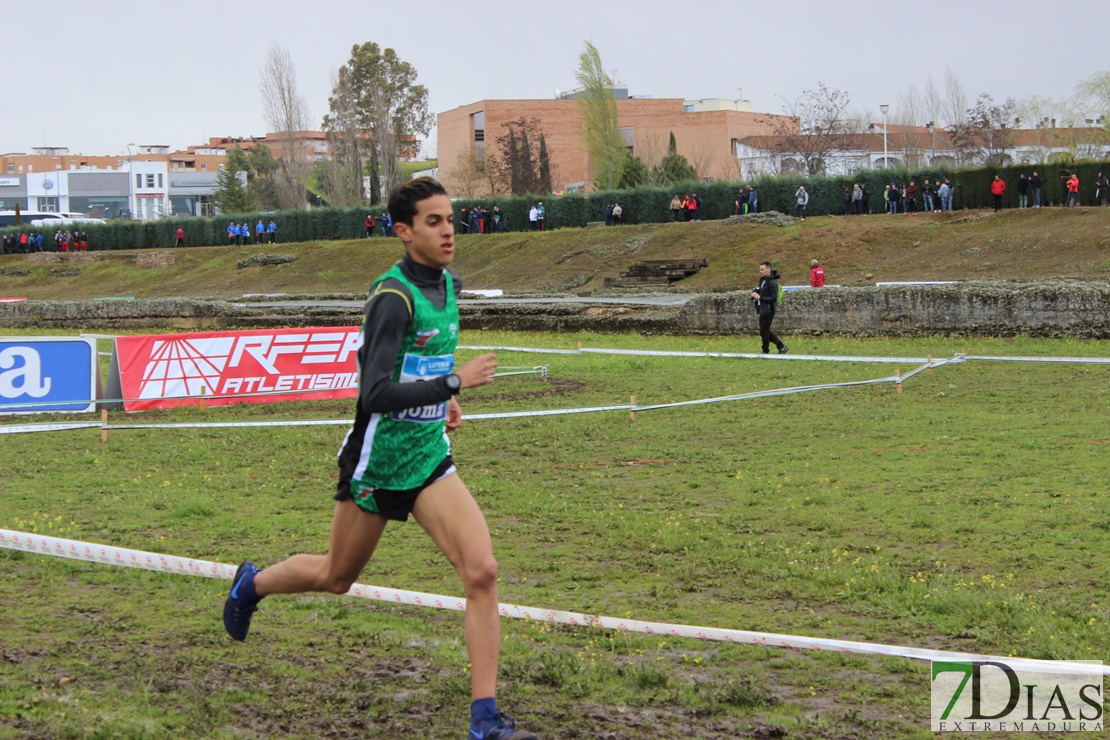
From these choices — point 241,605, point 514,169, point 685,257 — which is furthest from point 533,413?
point 514,169

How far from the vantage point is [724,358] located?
20.2 metres

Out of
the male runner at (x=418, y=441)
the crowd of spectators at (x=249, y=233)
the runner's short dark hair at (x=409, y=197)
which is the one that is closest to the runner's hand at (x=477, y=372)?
the male runner at (x=418, y=441)

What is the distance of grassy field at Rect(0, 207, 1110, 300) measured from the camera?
33156 millimetres

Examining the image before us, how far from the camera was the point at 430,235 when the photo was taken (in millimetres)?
4355

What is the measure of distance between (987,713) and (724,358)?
628 inches

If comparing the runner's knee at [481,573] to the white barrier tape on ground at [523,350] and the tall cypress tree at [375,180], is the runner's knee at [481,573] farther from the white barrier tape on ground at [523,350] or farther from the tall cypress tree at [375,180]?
the tall cypress tree at [375,180]

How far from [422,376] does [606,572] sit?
299 centimetres

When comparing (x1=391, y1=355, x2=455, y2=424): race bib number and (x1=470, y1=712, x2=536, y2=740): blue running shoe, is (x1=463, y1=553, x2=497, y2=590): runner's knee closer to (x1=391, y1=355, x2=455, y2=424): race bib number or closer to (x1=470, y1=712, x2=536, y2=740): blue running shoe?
(x1=470, y1=712, x2=536, y2=740): blue running shoe

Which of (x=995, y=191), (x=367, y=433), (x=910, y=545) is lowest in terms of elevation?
(x=910, y=545)

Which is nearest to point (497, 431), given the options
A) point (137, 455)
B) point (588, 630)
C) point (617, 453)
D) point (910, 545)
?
point (617, 453)

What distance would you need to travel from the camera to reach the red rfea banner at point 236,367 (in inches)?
622

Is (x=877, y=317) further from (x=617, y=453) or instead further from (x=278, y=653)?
(x=278, y=653)

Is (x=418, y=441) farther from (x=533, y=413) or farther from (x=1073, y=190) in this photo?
(x=1073, y=190)

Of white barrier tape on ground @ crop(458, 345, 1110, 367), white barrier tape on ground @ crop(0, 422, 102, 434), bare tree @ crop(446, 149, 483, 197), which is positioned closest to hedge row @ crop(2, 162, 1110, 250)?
bare tree @ crop(446, 149, 483, 197)
